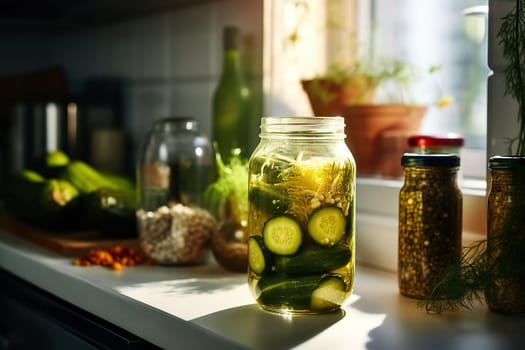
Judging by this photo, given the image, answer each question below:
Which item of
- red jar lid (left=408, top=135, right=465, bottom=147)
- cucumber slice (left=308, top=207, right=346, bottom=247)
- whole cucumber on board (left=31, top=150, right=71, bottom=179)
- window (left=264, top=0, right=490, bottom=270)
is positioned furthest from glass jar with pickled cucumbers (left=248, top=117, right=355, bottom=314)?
whole cucumber on board (left=31, top=150, right=71, bottom=179)

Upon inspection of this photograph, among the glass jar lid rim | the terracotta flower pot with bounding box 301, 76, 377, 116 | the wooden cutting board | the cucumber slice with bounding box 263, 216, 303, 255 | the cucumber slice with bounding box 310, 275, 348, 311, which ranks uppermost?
the terracotta flower pot with bounding box 301, 76, 377, 116

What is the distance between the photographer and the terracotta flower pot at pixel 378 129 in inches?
57.3

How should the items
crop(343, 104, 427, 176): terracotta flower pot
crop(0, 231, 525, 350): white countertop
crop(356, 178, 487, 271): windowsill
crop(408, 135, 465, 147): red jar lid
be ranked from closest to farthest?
crop(0, 231, 525, 350): white countertop
crop(408, 135, 465, 147): red jar lid
crop(356, 178, 487, 271): windowsill
crop(343, 104, 427, 176): terracotta flower pot

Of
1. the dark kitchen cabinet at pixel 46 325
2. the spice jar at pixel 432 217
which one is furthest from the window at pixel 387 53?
the dark kitchen cabinet at pixel 46 325

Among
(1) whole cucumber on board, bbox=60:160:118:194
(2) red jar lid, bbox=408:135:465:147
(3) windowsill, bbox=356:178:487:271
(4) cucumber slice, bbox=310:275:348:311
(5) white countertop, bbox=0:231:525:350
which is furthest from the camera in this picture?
(1) whole cucumber on board, bbox=60:160:118:194

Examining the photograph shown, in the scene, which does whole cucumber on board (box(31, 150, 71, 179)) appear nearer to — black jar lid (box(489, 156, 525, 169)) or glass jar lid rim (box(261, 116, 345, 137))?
glass jar lid rim (box(261, 116, 345, 137))

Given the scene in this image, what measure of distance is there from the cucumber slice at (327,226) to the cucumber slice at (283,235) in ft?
0.06

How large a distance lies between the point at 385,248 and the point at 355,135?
269mm

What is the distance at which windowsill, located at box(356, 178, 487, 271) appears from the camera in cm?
131

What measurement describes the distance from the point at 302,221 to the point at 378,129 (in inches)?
22.2

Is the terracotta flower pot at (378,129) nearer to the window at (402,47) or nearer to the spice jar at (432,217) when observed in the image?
the window at (402,47)

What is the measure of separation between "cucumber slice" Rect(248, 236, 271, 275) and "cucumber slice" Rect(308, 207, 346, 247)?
7 cm

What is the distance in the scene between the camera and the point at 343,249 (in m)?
0.97

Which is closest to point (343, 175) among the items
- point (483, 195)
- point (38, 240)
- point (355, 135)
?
point (483, 195)
